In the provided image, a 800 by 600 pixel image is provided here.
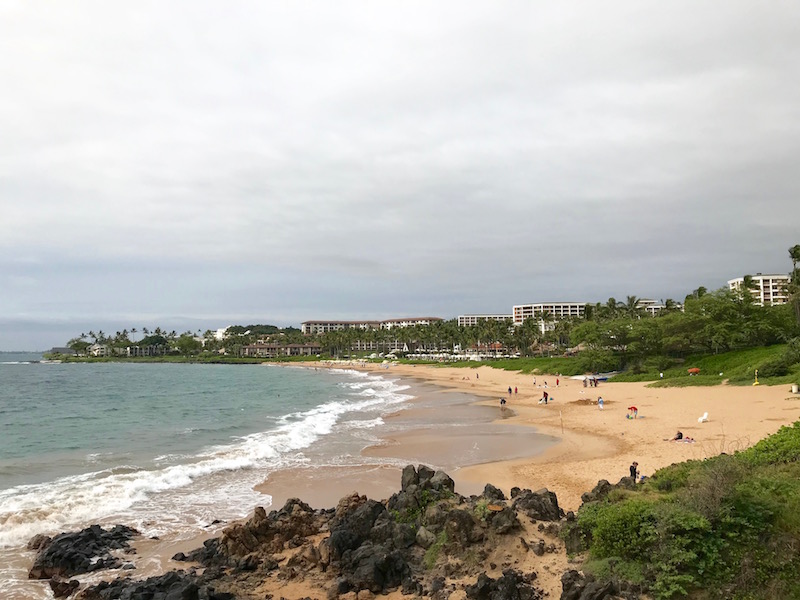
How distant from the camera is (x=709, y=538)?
8.34 metres

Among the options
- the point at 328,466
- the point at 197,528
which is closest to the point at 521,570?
the point at 197,528

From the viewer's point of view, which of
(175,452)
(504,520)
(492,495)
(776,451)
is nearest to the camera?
(504,520)

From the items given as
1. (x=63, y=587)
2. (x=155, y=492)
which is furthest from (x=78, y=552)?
(x=155, y=492)

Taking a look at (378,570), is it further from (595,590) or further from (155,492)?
(155,492)

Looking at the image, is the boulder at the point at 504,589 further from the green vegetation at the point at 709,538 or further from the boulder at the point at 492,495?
the boulder at the point at 492,495

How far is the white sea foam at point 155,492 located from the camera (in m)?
14.9

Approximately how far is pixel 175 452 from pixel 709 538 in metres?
23.4

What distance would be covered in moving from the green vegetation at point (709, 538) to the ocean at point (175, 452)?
1049 centimetres

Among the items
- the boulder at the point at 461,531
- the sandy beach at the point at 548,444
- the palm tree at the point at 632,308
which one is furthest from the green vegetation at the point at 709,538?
the palm tree at the point at 632,308

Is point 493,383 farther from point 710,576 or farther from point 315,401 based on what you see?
point 710,576

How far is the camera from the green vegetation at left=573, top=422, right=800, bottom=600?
25.8 ft

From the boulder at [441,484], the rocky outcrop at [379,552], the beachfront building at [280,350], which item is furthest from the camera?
the beachfront building at [280,350]

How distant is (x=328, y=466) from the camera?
70.8 feet

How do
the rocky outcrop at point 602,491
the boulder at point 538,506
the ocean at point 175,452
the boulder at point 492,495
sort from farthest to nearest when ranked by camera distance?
the ocean at point 175,452 → the boulder at point 492,495 → the rocky outcrop at point 602,491 → the boulder at point 538,506
